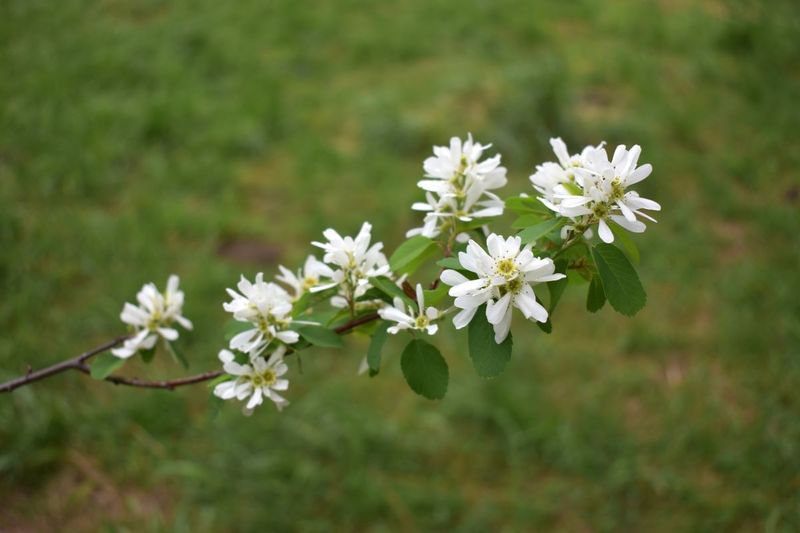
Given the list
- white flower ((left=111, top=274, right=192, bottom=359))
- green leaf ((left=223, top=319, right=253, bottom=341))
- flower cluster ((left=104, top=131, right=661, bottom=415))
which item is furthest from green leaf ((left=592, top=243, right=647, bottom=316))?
white flower ((left=111, top=274, right=192, bottom=359))

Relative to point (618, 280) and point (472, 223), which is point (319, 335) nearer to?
point (472, 223)

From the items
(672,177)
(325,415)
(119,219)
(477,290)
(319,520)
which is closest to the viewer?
(477,290)

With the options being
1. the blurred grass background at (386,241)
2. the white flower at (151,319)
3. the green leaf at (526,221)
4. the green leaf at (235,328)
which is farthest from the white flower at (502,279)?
the blurred grass background at (386,241)

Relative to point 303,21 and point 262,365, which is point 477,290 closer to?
point 262,365

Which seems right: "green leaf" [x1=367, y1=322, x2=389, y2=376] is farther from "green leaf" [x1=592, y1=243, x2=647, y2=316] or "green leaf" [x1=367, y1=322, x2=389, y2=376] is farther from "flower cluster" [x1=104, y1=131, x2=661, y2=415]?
"green leaf" [x1=592, y1=243, x2=647, y2=316]

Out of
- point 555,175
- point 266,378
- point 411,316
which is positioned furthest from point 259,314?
point 555,175

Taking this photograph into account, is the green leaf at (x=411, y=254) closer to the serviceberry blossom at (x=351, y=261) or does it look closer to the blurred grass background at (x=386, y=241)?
the serviceberry blossom at (x=351, y=261)

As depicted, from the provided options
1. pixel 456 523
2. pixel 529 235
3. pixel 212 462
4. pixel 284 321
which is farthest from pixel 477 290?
pixel 212 462
